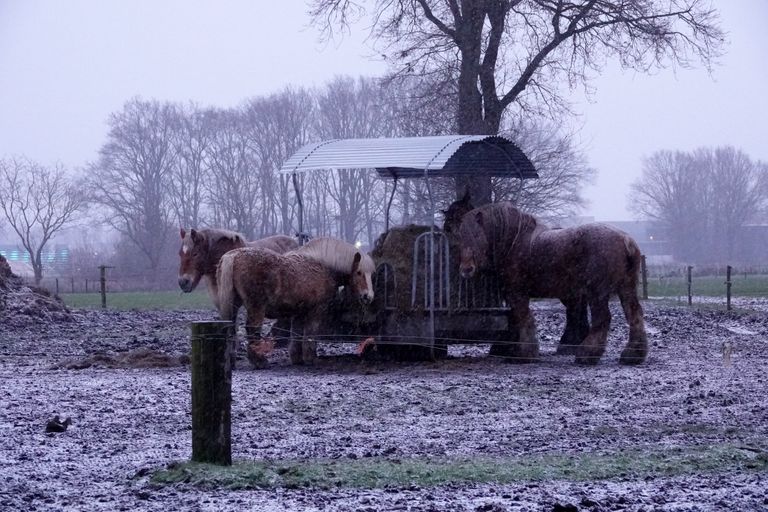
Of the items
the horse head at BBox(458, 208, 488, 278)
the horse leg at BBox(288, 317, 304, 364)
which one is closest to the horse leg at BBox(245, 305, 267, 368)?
the horse leg at BBox(288, 317, 304, 364)

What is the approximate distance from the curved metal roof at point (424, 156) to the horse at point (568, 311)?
23.2 inches

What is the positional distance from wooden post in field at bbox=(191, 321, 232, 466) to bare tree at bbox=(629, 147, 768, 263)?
70.2 meters

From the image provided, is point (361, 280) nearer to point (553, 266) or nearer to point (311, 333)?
point (311, 333)

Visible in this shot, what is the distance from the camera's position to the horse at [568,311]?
40.1ft

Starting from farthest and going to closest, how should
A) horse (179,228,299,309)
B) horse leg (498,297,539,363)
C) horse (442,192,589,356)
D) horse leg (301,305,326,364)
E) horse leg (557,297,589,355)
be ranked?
horse leg (557,297,589,355)
horse (442,192,589,356)
horse (179,228,299,309)
horse leg (498,297,539,363)
horse leg (301,305,326,364)

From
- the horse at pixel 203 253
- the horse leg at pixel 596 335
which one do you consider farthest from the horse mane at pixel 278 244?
the horse leg at pixel 596 335

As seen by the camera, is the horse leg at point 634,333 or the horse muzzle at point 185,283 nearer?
the horse leg at point 634,333

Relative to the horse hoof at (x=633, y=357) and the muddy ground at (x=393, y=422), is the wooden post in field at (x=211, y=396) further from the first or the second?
the horse hoof at (x=633, y=357)

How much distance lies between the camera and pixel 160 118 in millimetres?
56094

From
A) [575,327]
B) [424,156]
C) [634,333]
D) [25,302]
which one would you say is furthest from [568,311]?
[25,302]

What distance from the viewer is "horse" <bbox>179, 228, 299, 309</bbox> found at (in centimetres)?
1200

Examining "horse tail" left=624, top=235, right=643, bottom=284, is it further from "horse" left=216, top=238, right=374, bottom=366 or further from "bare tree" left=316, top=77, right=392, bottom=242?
"bare tree" left=316, top=77, right=392, bottom=242

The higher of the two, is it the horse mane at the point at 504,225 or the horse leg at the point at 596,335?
the horse mane at the point at 504,225

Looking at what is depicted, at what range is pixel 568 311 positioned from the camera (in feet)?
42.0
